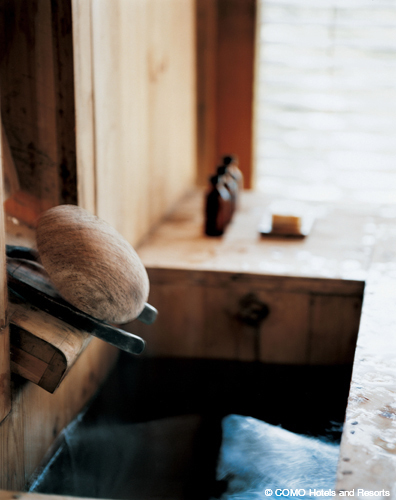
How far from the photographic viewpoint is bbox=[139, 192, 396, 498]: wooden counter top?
3.04ft

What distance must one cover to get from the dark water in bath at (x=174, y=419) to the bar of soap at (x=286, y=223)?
513 mm

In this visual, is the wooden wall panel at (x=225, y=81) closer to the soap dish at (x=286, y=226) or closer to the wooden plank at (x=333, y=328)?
the soap dish at (x=286, y=226)

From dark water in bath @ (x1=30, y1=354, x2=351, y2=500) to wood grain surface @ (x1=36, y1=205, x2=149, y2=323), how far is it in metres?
0.40

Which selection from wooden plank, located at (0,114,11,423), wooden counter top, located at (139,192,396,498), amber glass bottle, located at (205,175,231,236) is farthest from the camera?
amber glass bottle, located at (205,175,231,236)

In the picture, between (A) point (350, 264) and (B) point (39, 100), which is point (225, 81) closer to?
(A) point (350, 264)

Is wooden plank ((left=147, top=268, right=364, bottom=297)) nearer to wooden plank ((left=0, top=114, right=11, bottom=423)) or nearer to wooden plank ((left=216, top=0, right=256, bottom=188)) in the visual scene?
wooden plank ((left=0, top=114, right=11, bottom=423))

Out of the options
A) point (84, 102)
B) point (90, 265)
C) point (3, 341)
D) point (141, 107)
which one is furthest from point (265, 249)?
point (3, 341)

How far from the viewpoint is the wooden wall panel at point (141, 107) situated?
1619 mm

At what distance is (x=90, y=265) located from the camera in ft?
3.73

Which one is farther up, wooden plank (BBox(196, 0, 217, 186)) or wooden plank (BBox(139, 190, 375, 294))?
wooden plank (BBox(196, 0, 217, 186))

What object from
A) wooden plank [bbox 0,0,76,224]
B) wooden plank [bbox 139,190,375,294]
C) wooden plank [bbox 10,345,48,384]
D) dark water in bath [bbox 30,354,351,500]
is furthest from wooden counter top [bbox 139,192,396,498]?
wooden plank [bbox 10,345,48,384]

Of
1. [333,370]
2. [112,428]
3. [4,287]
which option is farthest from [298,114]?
[4,287]

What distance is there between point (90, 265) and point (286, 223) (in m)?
1.10

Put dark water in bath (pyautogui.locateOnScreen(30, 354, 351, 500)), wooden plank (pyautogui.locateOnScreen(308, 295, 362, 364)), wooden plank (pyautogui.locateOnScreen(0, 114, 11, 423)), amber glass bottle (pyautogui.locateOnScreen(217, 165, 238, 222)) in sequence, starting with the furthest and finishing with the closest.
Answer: amber glass bottle (pyautogui.locateOnScreen(217, 165, 238, 222))
wooden plank (pyautogui.locateOnScreen(308, 295, 362, 364))
dark water in bath (pyautogui.locateOnScreen(30, 354, 351, 500))
wooden plank (pyautogui.locateOnScreen(0, 114, 11, 423))
